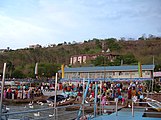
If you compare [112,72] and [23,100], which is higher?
[112,72]

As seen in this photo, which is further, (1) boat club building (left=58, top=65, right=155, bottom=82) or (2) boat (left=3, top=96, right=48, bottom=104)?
(1) boat club building (left=58, top=65, right=155, bottom=82)

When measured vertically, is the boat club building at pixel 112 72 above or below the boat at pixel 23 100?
above

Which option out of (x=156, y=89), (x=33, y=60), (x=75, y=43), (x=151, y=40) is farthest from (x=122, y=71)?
(x=75, y=43)

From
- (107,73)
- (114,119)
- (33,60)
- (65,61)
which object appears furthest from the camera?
(65,61)

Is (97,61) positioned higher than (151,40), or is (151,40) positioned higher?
(151,40)

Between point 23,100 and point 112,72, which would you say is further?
point 112,72

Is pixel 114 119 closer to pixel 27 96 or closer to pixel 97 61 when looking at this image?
pixel 27 96

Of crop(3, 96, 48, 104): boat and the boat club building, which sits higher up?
the boat club building

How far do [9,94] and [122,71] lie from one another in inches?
891

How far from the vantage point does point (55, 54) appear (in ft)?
350

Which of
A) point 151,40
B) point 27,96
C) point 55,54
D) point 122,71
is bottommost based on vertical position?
point 27,96

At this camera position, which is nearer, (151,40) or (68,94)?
(68,94)

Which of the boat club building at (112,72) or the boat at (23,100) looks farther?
the boat club building at (112,72)

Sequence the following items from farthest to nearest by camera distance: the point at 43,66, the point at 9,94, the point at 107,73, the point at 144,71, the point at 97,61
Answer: the point at 43,66 < the point at 97,61 < the point at 107,73 < the point at 144,71 < the point at 9,94
